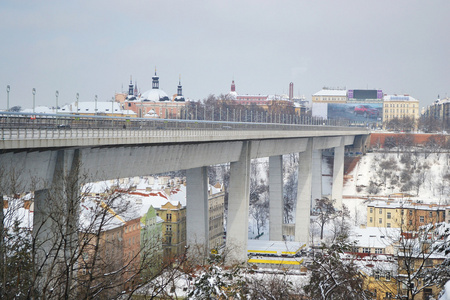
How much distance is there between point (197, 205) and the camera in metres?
41.2

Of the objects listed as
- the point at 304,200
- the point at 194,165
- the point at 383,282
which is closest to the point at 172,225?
the point at 304,200

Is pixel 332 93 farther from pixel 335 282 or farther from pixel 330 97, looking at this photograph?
pixel 335 282

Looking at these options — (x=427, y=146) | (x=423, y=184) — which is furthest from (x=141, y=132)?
(x=427, y=146)

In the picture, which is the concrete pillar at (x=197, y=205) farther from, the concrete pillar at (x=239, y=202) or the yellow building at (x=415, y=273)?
Answer: the yellow building at (x=415, y=273)

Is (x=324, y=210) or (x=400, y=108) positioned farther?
(x=400, y=108)

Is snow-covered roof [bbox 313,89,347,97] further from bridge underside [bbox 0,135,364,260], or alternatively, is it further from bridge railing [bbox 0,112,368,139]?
bridge railing [bbox 0,112,368,139]

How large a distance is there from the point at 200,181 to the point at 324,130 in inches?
1162

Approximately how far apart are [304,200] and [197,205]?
21029 millimetres

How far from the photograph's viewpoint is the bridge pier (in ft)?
194

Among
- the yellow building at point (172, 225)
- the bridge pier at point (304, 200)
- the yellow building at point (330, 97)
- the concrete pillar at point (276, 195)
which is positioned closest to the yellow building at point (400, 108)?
the yellow building at point (330, 97)

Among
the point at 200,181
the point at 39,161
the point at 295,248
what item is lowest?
the point at 295,248

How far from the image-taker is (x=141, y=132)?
2969 centimetres

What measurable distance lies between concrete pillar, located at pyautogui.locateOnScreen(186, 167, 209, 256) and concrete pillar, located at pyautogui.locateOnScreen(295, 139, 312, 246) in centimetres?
1859

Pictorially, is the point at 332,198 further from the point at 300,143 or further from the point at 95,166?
the point at 95,166
